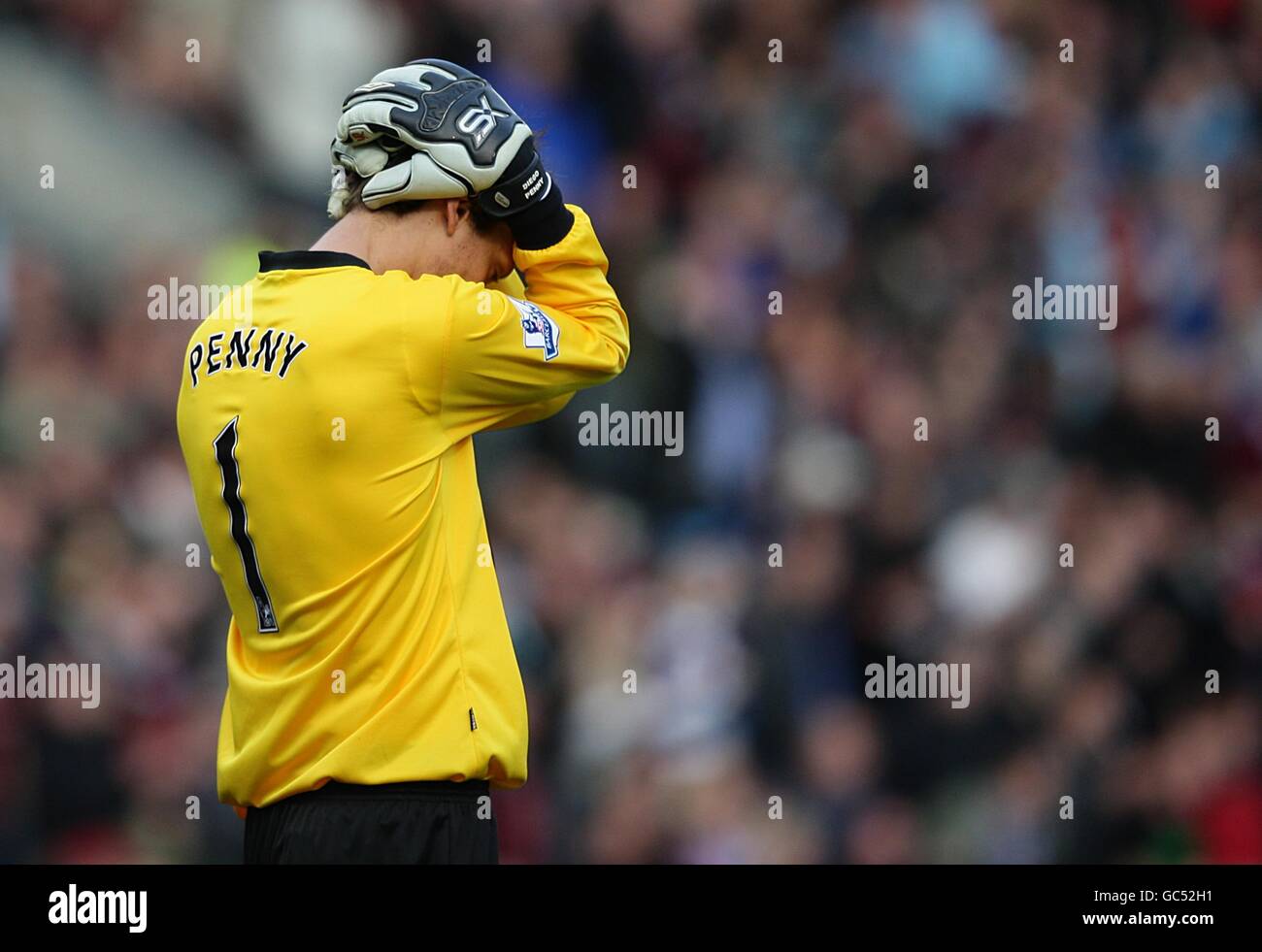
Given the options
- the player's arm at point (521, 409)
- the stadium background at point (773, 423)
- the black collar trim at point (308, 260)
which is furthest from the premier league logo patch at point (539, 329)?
the stadium background at point (773, 423)

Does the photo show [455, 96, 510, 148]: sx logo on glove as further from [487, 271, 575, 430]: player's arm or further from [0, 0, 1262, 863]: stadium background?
[0, 0, 1262, 863]: stadium background

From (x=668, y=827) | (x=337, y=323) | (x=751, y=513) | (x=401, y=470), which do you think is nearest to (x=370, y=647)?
(x=401, y=470)

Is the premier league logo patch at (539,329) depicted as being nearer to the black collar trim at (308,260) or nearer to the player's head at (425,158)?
the player's head at (425,158)

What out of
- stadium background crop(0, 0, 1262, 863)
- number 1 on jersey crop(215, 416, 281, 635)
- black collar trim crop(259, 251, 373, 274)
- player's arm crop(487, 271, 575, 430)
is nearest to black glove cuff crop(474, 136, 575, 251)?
player's arm crop(487, 271, 575, 430)

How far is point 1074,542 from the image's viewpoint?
6.44m

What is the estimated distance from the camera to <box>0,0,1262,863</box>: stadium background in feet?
19.0

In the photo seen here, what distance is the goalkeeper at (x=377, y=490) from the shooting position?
9.32ft

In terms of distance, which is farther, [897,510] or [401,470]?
[897,510]

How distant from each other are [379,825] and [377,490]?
541mm

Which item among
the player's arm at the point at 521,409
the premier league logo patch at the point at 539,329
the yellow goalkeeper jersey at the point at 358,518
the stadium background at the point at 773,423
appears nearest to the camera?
the yellow goalkeeper jersey at the point at 358,518

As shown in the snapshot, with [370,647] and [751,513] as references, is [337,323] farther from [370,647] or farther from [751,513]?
[751,513]

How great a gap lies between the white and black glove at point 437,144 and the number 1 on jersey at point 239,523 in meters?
0.47

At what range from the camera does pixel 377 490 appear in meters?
2.86

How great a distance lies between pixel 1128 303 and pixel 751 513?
178 centimetres
